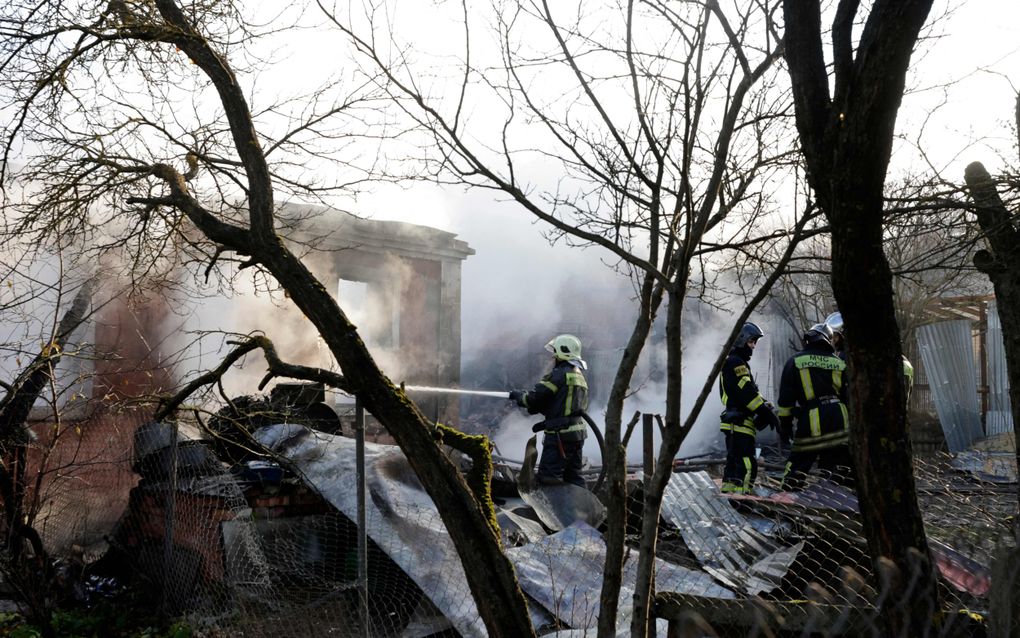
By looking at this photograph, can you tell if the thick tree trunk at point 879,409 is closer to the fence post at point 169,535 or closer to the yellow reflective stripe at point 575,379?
the fence post at point 169,535

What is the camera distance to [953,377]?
51.7 ft

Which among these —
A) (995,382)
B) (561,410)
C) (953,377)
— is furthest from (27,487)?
(953,377)

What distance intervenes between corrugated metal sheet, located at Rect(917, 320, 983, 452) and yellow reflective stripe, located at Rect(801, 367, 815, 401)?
1022cm

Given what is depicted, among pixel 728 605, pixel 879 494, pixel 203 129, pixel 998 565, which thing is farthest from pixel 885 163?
pixel 203 129

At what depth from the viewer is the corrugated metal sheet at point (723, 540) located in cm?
502

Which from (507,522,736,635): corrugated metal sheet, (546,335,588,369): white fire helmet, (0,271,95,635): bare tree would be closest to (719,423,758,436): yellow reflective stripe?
(546,335,588,369): white fire helmet

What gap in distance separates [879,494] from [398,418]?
193 centimetres

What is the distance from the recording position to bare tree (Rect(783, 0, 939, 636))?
2490 mm

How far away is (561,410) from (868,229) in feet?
17.4

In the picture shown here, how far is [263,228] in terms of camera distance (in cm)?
400

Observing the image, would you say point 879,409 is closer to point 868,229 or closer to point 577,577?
point 868,229

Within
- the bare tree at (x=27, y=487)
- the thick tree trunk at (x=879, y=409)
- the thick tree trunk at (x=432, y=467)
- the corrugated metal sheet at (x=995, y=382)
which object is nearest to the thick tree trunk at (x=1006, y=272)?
the thick tree trunk at (x=879, y=409)

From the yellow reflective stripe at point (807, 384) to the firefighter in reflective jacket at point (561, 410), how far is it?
1918 millimetres

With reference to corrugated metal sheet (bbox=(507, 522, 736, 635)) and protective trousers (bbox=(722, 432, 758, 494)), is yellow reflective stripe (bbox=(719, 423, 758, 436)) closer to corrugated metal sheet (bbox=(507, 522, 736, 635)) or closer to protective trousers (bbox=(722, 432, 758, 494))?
protective trousers (bbox=(722, 432, 758, 494))
